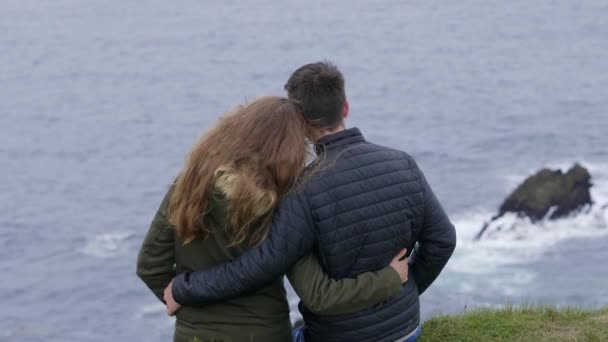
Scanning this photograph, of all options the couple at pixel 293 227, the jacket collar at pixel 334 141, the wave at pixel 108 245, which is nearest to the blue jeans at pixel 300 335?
the couple at pixel 293 227

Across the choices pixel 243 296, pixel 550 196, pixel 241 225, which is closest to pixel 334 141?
pixel 241 225

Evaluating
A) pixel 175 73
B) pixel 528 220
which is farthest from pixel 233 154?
pixel 175 73

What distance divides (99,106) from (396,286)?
276ft

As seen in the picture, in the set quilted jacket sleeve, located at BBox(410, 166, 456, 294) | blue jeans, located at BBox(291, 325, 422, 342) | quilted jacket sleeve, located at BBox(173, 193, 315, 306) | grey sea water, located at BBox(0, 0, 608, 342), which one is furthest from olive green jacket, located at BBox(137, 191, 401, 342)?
grey sea water, located at BBox(0, 0, 608, 342)

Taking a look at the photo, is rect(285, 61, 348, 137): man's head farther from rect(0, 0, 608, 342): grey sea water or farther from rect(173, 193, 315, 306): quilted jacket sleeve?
rect(0, 0, 608, 342): grey sea water

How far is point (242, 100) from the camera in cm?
8475

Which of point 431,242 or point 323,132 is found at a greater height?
point 323,132

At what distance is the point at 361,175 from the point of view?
283 inches

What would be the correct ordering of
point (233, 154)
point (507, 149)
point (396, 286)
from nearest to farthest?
point (233, 154)
point (396, 286)
point (507, 149)

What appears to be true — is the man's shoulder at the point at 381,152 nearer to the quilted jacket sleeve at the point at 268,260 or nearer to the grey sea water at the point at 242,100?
the quilted jacket sleeve at the point at 268,260

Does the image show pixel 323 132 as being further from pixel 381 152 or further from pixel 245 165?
pixel 245 165

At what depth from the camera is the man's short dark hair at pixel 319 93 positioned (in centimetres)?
709

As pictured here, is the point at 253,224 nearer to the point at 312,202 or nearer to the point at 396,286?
the point at 312,202

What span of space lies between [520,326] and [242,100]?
7524 centimetres
